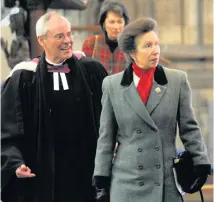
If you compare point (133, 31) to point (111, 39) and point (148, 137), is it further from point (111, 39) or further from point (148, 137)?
point (111, 39)

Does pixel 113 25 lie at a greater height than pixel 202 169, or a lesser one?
greater

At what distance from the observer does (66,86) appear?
6902 mm

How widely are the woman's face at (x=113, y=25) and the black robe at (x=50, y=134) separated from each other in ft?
3.44

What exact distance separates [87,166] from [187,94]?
106 centimetres

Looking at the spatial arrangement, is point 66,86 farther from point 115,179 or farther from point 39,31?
point 115,179

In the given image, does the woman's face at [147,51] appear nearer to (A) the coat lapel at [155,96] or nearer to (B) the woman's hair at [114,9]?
(A) the coat lapel at [155,96]

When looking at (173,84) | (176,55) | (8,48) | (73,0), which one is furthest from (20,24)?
(176,55)

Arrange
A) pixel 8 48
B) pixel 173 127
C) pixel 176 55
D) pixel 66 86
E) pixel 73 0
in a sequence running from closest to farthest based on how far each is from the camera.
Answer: pixel 173 127 → pixel 66 86 → pixel 73 0 → pixel 8 48 → pixel 176 55

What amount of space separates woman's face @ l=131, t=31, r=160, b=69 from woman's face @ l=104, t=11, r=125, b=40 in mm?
1667

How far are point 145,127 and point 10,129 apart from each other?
120 cm

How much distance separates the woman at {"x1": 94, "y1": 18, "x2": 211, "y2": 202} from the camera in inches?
243

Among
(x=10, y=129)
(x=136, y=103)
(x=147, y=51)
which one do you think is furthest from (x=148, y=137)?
(x=10, y=129)

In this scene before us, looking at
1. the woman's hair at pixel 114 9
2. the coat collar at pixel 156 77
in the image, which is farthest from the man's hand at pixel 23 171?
the woman's hair at pixel 114 9

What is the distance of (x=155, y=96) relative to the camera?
6215 mm
